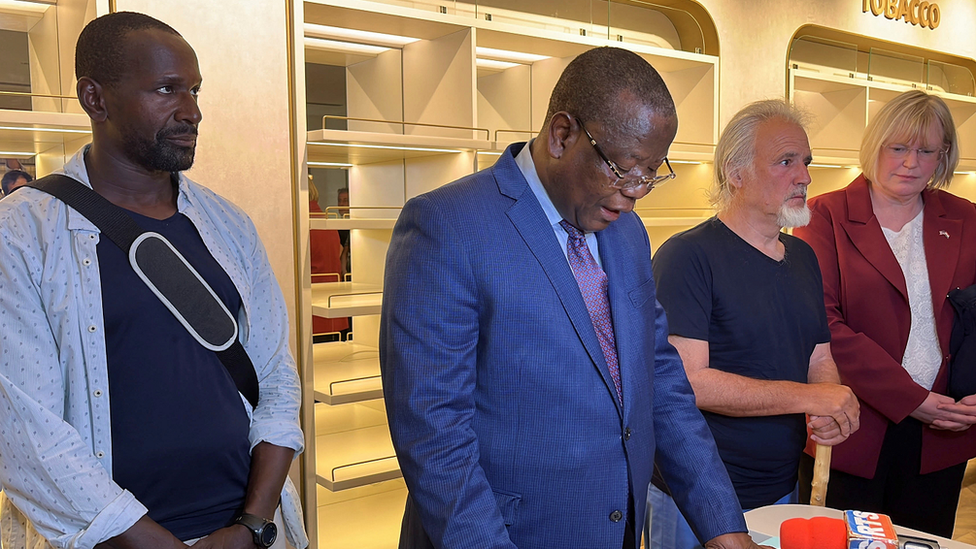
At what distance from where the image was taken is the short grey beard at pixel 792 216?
1.99 metres

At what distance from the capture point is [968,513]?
4145 mm

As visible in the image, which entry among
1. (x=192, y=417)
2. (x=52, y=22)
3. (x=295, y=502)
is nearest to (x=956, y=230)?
(x=295, y=502)

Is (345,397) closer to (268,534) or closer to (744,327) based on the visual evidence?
(268,534)

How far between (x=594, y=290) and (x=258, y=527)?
2.49ft

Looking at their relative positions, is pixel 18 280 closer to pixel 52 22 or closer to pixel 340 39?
pixel 52 22

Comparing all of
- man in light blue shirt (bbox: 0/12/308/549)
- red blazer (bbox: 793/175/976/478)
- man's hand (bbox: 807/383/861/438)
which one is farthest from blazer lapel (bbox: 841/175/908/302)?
man in light blue shirt (bbox: 0/12/308/549)

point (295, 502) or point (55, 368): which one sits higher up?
point (55, 368)

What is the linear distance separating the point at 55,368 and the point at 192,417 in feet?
0.78

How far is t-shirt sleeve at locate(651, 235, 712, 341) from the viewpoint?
1876 mm

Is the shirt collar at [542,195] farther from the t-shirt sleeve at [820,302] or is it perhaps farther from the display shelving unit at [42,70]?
the display shelving unit at [42,70]

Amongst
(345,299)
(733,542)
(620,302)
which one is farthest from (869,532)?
(345,299)

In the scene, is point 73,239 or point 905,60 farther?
point 905,60

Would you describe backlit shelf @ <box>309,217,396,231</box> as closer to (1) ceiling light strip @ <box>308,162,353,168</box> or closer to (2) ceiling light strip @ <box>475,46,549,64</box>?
(1) ceiling light strip @ <box>308,162,353,168</box>

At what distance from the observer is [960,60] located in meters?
5.38
